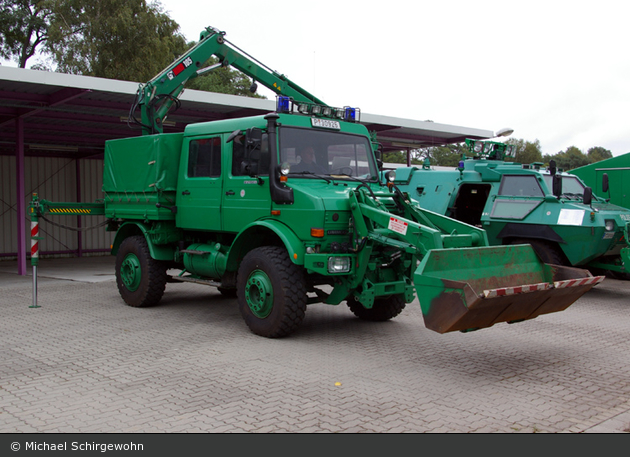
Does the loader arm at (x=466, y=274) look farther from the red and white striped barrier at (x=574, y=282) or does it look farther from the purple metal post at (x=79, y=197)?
the purple metal post at (x=79, y=197)

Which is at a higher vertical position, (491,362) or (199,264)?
(199,264)

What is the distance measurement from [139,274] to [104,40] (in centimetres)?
2449

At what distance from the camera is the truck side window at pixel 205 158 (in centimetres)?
834

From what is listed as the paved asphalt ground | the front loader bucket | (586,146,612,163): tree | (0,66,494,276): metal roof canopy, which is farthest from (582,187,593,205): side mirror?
(586,146,612,163): tree

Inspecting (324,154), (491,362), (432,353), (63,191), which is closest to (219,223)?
(324,154)

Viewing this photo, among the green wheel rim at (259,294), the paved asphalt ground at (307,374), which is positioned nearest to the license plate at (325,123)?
the green wheel rim at (259,294)

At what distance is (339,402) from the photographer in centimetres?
513

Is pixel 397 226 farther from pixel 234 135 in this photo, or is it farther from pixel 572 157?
pixel 572 157

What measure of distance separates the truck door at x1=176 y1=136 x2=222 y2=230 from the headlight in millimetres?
2074

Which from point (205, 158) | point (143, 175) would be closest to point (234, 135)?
point (205, 158)

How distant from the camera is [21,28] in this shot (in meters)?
34.9

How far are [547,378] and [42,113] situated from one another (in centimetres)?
1291

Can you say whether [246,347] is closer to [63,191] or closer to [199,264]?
[199,264]

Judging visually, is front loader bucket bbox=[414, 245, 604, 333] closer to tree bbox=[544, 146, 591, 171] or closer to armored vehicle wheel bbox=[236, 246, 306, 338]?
armored vehicle wheel bbox=[236, 246, 306, 338]
